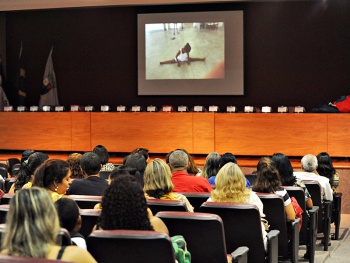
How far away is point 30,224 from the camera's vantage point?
278cm

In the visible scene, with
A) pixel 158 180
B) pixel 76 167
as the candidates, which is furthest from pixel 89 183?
pixel 76 167

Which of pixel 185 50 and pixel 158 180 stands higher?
pixel 185 50

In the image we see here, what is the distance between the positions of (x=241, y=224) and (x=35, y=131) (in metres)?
9.52

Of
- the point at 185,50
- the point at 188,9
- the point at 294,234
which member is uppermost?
the point at 188,9

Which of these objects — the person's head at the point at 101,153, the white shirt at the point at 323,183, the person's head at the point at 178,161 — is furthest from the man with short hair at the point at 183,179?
the person's head at the point at 101,153

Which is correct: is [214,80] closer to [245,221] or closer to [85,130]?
[85,130]

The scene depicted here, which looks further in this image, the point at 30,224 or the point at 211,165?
the point at 211,165

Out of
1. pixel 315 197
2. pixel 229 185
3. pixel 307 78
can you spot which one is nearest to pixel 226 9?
pixel 307 78

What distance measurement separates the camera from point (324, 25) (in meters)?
13.8

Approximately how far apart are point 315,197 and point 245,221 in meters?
2.70

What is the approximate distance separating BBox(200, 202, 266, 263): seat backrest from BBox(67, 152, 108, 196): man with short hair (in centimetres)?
151

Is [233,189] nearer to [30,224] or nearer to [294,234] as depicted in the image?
[294,234]

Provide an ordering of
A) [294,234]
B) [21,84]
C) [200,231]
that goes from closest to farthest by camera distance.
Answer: [200,231]
[294,234]
[21,84]

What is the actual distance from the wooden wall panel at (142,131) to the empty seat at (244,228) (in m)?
7.99
